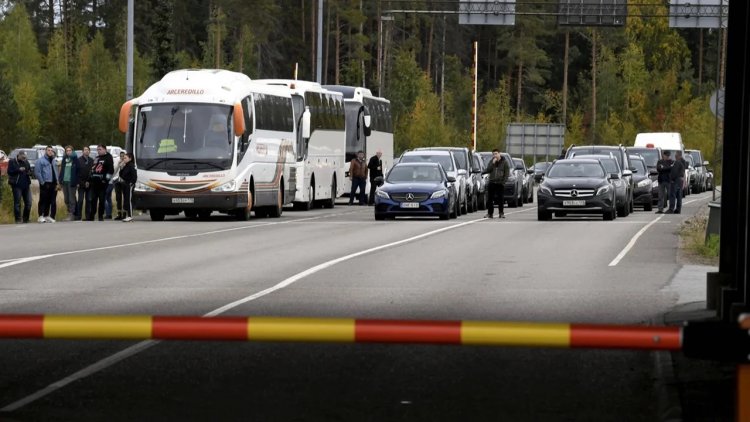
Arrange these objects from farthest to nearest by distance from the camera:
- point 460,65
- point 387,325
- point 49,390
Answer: point 460,65 → point 49,390 → point 387,325

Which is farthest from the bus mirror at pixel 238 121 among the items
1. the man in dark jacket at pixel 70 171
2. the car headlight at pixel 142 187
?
the man in dark jacket at pixel 70 171

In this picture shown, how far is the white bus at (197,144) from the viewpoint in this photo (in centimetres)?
4112

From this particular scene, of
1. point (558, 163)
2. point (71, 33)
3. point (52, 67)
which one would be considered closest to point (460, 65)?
point (71, 33)

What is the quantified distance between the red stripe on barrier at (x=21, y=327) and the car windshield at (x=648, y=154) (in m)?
54.2

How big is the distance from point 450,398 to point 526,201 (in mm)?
54881

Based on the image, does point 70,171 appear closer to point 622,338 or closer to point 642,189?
point 642,189

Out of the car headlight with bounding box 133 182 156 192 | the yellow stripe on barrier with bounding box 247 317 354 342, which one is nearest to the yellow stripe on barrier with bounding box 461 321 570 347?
the yellow stripe on barrier with bounding box 247 317 354 342

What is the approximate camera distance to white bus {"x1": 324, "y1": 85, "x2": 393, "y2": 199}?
197ft

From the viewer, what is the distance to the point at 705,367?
499 inches

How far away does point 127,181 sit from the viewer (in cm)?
4062

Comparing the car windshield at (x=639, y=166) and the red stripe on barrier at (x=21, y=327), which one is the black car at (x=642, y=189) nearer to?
the car windshield at (x=639, y=166)

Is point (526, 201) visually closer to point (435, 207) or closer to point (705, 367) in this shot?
point (435, 207)

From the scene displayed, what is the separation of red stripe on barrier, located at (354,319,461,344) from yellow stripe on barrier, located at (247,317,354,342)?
52 millimetres

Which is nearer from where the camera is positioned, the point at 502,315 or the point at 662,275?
the point at 502,315
